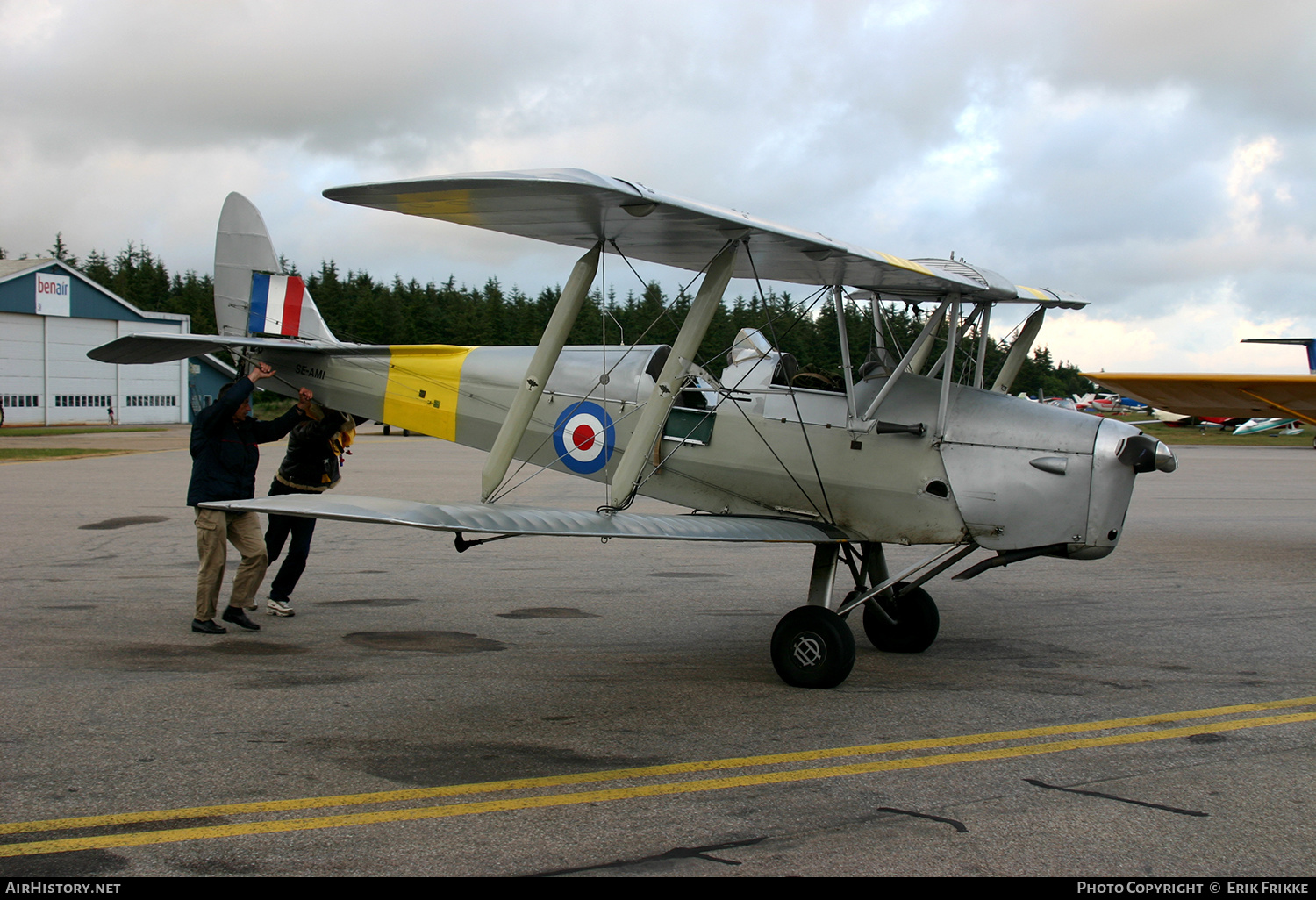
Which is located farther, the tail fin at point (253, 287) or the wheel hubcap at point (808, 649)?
the tail fin at point (253, 287)

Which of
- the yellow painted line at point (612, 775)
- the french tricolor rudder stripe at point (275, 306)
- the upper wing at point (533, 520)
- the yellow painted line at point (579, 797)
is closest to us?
the yellow painted line at point (579, 797)

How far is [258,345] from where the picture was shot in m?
8.29

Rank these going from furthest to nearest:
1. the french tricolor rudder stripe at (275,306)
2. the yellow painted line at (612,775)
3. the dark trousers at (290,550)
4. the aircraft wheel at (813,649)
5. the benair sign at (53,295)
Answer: the benair sign at (53,295)
the french tricolor rudder stripe at (275,306)
the dark trousers at (290,550)
the aircraft wheel at (813,649)
the yellow painted line at (612,775)

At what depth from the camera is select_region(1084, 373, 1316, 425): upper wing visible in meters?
14.0

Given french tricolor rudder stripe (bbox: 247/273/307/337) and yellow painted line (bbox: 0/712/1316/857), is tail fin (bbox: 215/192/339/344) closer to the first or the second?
french tricolor rudder stripe (bbox: 247/273/307/337)

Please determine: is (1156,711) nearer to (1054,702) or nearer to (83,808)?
(1054,702)

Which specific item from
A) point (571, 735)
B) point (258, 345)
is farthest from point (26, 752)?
point (258, 345)

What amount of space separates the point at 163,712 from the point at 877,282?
5.34 meters

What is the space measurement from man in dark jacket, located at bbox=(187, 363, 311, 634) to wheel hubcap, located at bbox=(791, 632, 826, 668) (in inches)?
167

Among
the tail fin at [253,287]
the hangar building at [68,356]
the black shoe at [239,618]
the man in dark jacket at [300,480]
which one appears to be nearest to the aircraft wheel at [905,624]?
the man in dark jacket at [300,480]

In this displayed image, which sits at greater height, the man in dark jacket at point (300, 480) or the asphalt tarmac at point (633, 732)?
the man in dark jacket at point (300, 480)

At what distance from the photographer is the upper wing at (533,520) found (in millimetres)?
4844

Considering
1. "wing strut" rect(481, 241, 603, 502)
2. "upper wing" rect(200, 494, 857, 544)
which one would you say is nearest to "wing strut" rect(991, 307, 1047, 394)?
"upper wing" rect(200, 494, 857, 544)

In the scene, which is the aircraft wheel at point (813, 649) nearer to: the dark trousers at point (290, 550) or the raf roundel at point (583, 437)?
the raf roundel at point (583, 437)
